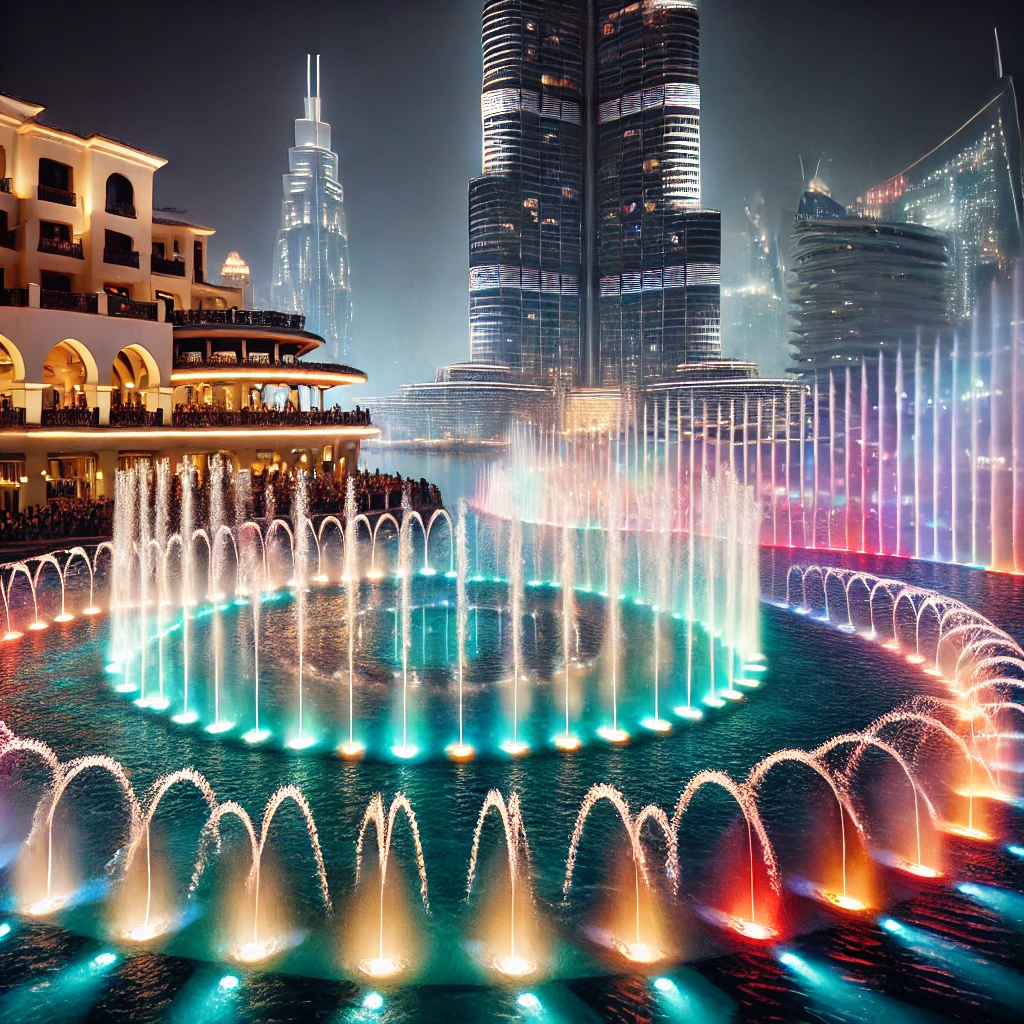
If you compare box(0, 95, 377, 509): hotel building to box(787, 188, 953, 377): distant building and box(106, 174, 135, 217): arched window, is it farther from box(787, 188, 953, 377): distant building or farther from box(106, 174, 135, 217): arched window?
box(787, 188, 953, 377): distant building

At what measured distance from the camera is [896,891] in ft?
27.7

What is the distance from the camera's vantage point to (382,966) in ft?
23.7

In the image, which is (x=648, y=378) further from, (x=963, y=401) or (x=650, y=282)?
(x=963, y=401)

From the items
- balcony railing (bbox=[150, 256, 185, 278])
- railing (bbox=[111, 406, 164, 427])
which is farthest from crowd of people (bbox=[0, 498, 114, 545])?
balcony railing (bbox=[150, 256, 185, 278])

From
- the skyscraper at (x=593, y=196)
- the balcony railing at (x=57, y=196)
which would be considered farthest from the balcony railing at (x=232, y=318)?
the skyscraper at (x=593, y=196)

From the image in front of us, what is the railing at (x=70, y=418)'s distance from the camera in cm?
3334

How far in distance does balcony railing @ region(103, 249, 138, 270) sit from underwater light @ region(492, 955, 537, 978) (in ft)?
135

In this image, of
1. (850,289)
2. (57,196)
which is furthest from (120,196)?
(850,289)

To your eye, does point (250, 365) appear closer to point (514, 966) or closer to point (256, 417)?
point (256, 417)

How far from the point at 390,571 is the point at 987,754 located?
1954 cm

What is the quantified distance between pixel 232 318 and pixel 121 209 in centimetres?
739

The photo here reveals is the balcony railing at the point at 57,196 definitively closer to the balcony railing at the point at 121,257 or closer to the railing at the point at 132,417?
the balcony railing at the point at 121,257

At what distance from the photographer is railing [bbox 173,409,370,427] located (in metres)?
38.9

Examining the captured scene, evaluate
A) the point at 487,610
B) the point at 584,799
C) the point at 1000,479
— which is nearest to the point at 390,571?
the point at 487,610
